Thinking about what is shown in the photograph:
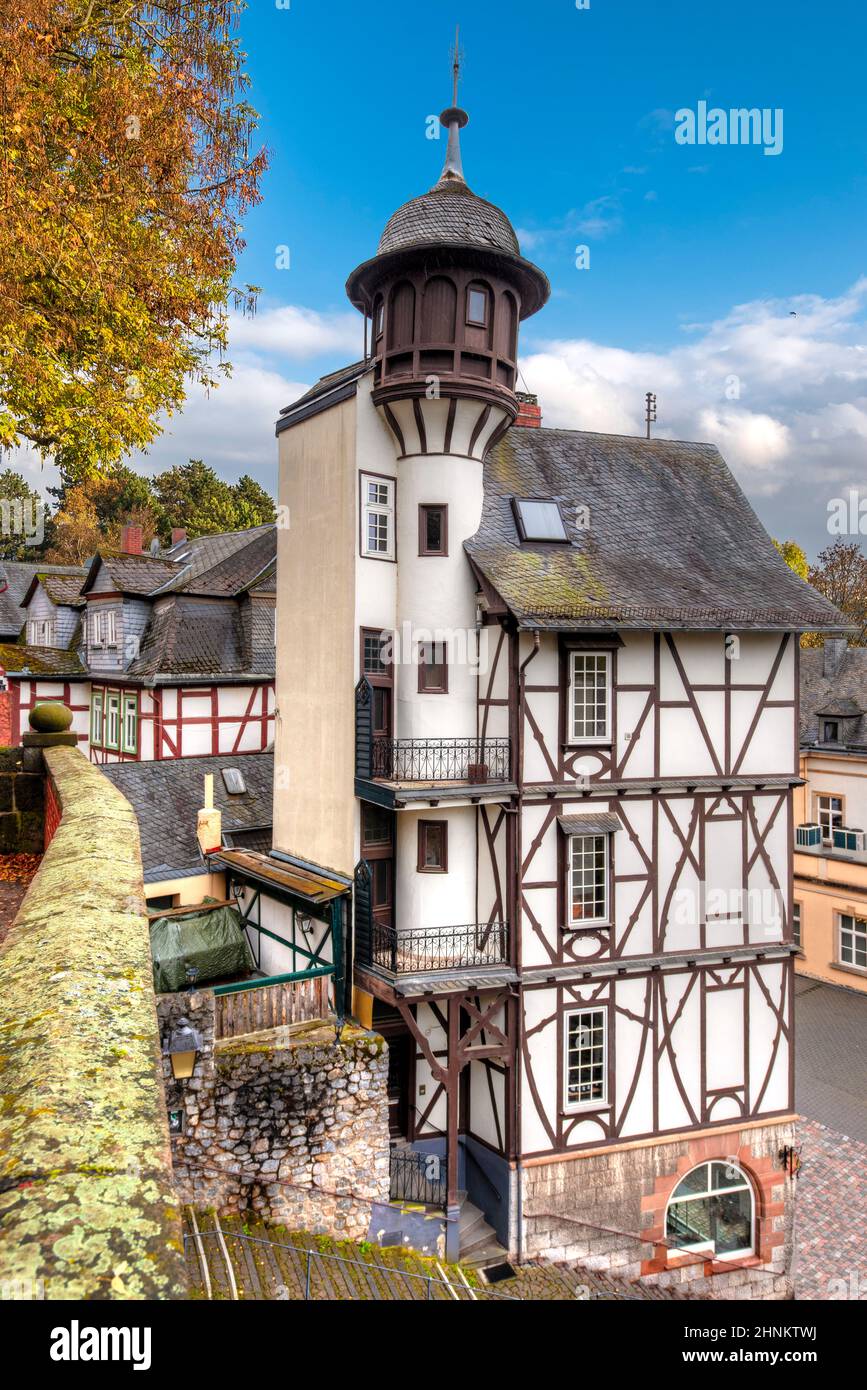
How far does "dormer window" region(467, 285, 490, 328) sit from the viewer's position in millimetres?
14383

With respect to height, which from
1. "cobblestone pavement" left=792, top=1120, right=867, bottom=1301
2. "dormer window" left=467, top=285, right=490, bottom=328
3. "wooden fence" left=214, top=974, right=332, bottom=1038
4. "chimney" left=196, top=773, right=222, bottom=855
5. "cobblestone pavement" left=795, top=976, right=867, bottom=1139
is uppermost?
"dormer window" left=467, top=285, right=490, bottom=328

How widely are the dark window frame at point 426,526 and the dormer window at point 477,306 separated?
3.07m

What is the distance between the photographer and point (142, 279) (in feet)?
31.3

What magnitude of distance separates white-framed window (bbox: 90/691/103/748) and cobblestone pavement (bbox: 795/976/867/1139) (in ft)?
70.5

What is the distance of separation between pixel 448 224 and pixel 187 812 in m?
12.6

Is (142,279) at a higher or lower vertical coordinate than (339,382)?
lower

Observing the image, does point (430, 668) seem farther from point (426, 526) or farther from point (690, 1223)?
point (690, 1223)

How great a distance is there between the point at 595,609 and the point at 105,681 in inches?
647

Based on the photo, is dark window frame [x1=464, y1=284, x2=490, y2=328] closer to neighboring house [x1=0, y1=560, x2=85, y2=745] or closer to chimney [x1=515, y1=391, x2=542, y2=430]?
chimney [x1=515, y1=391, x2=542, y2=430]

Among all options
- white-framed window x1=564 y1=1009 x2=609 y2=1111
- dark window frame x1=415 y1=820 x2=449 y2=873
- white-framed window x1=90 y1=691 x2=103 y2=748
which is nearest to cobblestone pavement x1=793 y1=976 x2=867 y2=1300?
white-framed window x1=564 y1=1009 x2=609 y2=1111

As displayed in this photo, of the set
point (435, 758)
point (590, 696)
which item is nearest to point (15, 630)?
point (435, 758)
